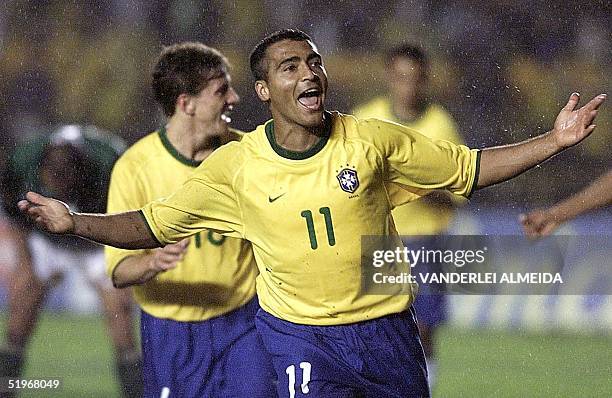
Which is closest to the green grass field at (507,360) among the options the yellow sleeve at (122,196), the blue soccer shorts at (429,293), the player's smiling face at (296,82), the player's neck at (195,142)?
the blue soccer shorts at (429,293)

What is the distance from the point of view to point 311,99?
304cm

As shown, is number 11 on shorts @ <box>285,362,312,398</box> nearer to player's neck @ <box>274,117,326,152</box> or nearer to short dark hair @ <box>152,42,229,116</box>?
player's neck @ <box>274,117,326,152</box>

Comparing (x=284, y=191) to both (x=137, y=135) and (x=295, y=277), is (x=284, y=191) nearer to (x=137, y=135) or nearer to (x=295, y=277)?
(x=295, y=277)

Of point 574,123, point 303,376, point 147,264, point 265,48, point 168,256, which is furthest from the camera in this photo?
point 147,264

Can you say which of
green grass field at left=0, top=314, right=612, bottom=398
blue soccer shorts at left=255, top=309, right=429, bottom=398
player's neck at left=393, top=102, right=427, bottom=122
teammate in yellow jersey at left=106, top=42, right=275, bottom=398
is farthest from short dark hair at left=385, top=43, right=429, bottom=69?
blue soccer shorts at left=255, top=309, right=429, bottom=398

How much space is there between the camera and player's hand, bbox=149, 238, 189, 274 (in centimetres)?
332

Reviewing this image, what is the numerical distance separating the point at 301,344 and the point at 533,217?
103cm

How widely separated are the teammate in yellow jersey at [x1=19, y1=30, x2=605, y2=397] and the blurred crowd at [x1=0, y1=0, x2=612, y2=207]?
0.64 metres

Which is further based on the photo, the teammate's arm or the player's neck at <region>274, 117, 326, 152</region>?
the teammate's arm

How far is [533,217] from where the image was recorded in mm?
3705

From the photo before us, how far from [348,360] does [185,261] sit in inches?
30.9

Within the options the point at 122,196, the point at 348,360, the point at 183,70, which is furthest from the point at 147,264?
the point at 348,360

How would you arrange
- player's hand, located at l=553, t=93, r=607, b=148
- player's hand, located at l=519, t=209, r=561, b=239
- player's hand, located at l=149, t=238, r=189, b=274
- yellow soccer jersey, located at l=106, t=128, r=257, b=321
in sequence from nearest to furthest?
player's hand, located at l=553, t=93, r=607, b=148
player's hand, located at l=149, t=238, r=189, b=274
yellow soccer jersey, located at l=106, t=128, r=257, b=321
player's hand, located at l=519, t=209, r=561, b=239

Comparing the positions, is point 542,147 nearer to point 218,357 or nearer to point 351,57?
point 351,57
